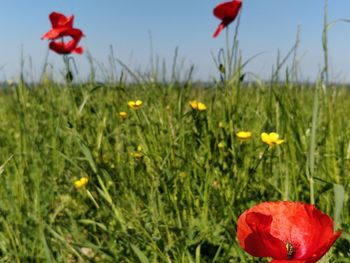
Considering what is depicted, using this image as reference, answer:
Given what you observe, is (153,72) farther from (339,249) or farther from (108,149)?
(339,249)

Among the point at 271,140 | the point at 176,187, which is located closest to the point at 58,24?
the point at 176,187

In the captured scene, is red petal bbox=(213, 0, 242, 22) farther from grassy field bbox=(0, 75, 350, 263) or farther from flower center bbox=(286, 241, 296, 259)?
flower center bbox=(286, 241, 296, 259)

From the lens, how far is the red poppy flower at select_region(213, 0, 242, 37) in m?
1.65

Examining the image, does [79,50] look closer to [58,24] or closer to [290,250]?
[58,24]

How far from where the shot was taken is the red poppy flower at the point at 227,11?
165cm

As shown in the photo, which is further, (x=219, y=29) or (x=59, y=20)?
(x=59, y=20)

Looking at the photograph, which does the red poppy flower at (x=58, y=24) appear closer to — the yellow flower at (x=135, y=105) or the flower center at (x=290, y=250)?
the yellow flower at (x=135, y=105)

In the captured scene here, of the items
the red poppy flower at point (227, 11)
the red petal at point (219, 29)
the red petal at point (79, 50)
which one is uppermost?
the red poppy flower at point (227, 11)

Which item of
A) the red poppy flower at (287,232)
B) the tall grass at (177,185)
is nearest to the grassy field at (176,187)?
the tall grass at (177,185)

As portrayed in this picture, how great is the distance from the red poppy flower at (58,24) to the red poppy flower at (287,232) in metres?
1.54

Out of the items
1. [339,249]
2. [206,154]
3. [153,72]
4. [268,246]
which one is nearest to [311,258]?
[268,246]

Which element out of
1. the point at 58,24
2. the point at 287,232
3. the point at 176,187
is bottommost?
the point at 176,187

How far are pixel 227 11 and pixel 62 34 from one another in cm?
75

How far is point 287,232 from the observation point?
2.22ft
